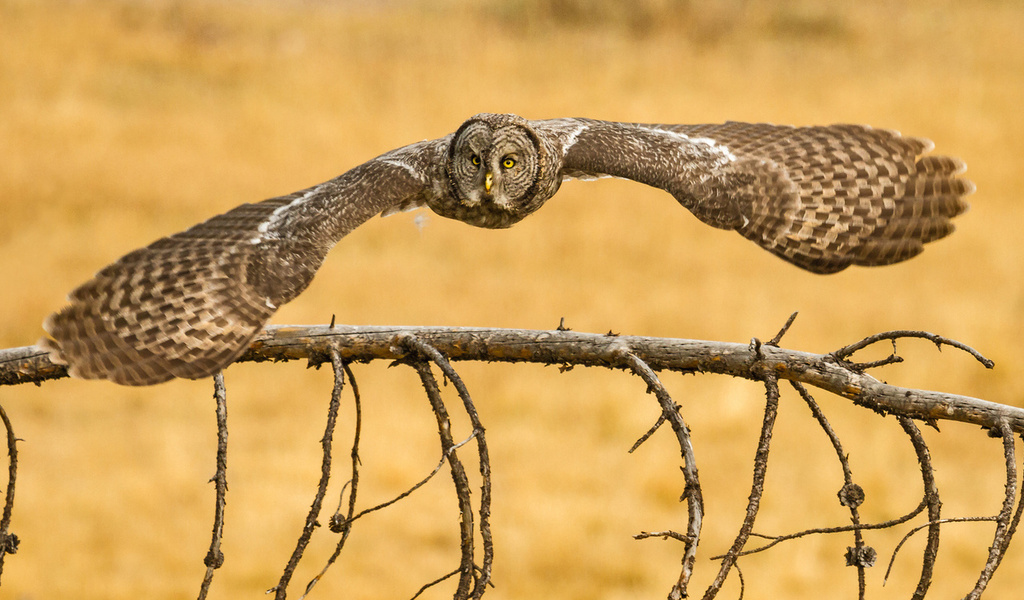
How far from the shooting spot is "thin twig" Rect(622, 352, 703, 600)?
2.58 metres

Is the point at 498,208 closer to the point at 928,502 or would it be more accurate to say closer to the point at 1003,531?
the point at 928,502

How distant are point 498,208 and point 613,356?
2347mm

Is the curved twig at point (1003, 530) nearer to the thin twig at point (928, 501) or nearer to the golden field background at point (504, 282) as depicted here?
the thin twig at point (928, 501)

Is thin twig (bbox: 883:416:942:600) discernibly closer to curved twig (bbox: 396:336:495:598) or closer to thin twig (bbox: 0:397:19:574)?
curved twig (bbox: 396:336:495:598)

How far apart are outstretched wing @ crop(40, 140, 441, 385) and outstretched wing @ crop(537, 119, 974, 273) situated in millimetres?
1333

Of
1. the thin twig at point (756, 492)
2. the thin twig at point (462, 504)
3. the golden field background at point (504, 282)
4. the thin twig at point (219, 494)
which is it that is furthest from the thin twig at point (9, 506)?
the golden field background at point (504, 282)

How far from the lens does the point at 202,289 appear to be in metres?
4.01

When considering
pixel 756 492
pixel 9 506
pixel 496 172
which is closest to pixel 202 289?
pixel 9 506

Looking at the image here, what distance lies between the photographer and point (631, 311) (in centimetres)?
1677

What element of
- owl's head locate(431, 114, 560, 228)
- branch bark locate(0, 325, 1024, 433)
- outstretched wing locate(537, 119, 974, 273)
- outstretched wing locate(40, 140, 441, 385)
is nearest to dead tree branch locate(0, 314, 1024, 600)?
branch bark locate(0, 325, 1024, 433)

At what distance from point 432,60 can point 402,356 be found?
24105 mm

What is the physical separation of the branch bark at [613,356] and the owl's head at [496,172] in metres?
1.91

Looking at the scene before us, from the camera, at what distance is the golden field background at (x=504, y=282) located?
11.8 meters

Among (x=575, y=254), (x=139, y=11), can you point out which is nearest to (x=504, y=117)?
(x=575, y=254)
